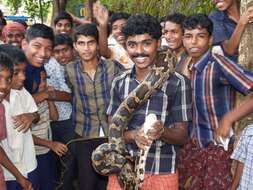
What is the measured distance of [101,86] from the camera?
474 centimetres

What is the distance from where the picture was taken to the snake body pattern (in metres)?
3.36

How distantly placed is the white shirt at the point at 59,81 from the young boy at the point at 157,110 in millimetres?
1543

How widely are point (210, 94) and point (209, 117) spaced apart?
0.65ft

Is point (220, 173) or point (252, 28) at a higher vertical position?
point (252, 28)

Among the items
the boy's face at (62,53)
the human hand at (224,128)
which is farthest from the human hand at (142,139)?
the boy's face at (62,53)

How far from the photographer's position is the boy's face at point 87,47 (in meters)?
4.79

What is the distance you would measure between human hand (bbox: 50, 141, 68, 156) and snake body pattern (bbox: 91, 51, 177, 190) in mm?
1565

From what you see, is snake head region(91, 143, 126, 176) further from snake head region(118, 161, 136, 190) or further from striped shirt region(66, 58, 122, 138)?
striped shirt region(66, 58, 122, 138)

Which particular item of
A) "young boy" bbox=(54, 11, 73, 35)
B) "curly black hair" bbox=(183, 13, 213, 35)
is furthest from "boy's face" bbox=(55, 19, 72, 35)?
"curly black hair" bbox=(183, 13, 213, 35)

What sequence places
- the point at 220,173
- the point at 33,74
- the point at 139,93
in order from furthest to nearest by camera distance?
the point at 33,74
the point at 220,173
the point at 139,93

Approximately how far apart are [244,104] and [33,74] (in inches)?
88.1

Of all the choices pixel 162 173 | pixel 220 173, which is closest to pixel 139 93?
pixel 162 173

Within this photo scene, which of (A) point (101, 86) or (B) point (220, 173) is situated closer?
(B) point (220, 173)

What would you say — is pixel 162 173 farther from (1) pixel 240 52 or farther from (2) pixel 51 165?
(2) pixel 51 165
